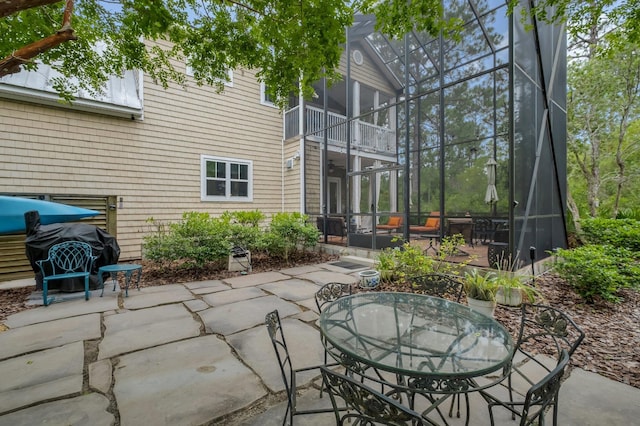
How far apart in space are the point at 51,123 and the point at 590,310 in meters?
10.5

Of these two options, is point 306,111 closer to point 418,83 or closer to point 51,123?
point 418,83

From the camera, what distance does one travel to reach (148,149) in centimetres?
704

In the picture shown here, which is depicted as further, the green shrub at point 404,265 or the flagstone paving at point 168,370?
the green shrub at point 404,265

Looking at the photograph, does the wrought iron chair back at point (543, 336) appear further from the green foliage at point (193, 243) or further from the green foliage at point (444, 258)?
the green foliage at point (193, 243)

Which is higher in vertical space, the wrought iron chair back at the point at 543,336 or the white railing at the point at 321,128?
the white railing at the point at 321,128

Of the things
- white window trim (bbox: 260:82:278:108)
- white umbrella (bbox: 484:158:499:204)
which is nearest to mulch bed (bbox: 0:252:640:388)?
white umbrella (bbox: 484:158:499:204)

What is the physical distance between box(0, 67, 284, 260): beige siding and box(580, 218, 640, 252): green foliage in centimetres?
843

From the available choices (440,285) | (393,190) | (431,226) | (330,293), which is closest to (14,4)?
(330,293)

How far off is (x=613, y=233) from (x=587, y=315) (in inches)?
198

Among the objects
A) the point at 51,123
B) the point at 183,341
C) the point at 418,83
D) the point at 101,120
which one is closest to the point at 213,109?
the point at 101,120

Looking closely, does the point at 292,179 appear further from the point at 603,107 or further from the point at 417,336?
the point at 603,107

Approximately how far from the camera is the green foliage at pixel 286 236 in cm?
682

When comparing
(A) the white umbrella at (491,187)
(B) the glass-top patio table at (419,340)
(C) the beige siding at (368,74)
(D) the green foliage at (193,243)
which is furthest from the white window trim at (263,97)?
(B) the glass-top patio table at (419,340)

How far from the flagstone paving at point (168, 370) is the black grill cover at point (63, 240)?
687 mm
